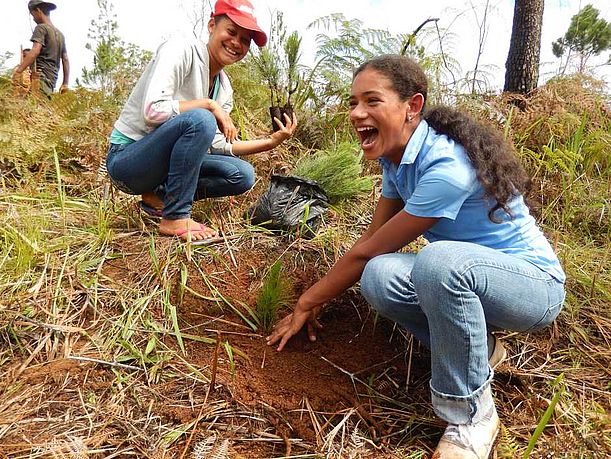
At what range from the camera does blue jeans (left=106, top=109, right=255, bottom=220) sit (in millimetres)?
2109

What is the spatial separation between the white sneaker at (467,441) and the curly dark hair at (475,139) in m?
0.63

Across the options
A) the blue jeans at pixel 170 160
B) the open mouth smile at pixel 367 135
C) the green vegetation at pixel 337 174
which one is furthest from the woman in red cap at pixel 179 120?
the open mouth smile at pixel 367 135

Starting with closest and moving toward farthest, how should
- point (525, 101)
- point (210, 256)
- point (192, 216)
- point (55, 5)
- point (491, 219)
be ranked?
point (491, 219)
point (210, 256)
point (192, 216)
point (525, 101)
point (55, 5)

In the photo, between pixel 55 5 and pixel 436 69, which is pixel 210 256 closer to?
pixel 436 69

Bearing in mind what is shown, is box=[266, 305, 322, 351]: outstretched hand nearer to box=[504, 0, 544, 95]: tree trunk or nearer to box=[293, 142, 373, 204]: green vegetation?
box=[293, 142, 373, 204]: green vegetation

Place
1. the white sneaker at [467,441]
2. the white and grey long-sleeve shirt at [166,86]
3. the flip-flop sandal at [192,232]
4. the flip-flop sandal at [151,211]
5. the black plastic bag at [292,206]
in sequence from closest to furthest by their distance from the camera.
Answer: the white sneaker at [467,441]
the white and grey long-sleeve shirt at [166,86]
the flip-flop sandal at [192,232]
the black plastic bag at [292,206]
the flip-flop sandal at [151,211]

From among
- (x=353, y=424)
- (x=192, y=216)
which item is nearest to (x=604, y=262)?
(x=353, y=424)

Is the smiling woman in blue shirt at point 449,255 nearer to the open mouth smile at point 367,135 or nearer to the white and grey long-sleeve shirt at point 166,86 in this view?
the open mouth smile at point 367,135

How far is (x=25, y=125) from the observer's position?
3164 mm

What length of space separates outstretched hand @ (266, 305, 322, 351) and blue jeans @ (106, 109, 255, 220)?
788mm

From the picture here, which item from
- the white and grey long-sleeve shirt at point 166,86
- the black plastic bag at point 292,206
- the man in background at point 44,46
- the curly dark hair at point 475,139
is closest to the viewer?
the curly dark hair at point 475,139

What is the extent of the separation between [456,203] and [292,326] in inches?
28.1

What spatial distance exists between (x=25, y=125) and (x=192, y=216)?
150 centimetres

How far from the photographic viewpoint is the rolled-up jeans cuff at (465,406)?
1.41 metres
